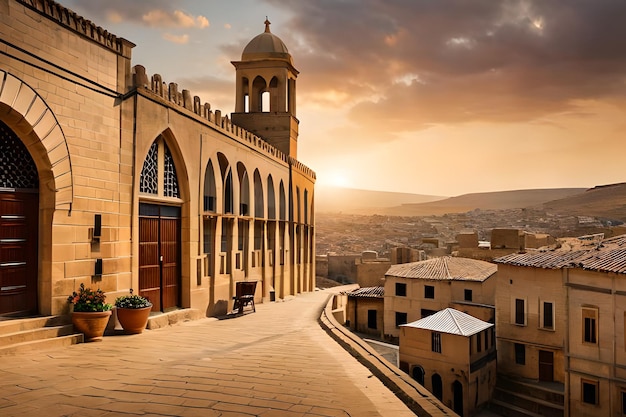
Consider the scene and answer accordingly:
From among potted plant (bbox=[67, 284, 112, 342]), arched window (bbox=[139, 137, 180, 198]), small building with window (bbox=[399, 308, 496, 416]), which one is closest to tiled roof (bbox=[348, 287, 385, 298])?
→ small building with window (bbox=[399, 308, 496, 416])

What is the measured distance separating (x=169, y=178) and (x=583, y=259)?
15421 millimetres

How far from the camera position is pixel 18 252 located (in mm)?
9406

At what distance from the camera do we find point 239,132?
19.8 metres

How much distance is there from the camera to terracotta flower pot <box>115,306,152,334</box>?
10547mm

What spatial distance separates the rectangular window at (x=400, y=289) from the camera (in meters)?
29.2

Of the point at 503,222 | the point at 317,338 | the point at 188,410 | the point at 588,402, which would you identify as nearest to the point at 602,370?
the point at 588,402

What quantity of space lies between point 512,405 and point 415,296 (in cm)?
850

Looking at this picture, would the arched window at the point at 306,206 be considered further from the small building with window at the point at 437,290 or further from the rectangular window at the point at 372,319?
the rectangular window at the point at 372,319

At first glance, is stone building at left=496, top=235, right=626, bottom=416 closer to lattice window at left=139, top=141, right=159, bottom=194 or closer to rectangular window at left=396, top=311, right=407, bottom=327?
rectangular window at left=396, top=311, right=407, bottom=327

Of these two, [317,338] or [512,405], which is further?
[512,405]

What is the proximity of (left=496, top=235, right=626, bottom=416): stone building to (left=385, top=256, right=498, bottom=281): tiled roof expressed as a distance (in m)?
4.65

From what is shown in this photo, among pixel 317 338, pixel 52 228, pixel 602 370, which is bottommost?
pixel 602 370

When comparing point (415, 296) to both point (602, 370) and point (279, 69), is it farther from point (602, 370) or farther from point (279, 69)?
point (279, 69)

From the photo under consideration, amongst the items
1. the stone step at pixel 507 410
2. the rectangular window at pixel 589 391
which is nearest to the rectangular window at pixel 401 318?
the stone step at pixel 507 410
